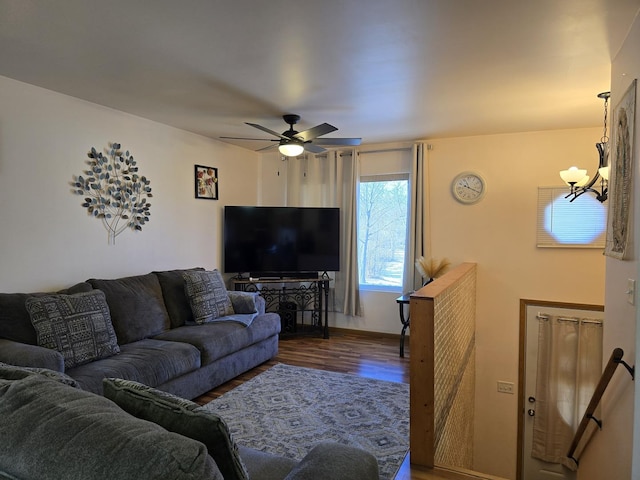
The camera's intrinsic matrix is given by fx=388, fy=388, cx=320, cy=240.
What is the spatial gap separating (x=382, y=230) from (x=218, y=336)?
9.02 feet

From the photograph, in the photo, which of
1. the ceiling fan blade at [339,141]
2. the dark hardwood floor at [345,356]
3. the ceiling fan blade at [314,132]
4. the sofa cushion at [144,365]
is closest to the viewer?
the sofa cushion at [144,365]

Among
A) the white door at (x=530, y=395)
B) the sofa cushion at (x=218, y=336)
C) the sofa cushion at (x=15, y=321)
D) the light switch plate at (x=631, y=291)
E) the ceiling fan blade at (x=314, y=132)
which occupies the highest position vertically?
the ceiling fan blade at (x=314, y=132)

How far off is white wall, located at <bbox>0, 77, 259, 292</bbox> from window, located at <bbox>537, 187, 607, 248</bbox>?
13.6ft

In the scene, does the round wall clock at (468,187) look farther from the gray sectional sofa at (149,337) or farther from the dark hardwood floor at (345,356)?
the gray sectional sofa at (149,337)

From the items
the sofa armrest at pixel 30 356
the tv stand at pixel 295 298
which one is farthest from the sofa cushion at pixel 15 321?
the tv stand at pixel 295 298

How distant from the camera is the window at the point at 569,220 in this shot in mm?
4273

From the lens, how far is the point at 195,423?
1039 millimetres

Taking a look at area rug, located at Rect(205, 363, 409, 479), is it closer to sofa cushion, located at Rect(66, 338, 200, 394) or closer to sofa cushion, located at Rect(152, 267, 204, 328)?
sofa cushion, located at Rect(66, 338, 200, 394)

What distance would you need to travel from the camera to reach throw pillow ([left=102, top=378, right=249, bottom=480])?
40.5 inches

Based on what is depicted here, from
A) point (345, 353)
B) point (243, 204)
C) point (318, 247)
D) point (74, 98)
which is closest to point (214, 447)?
point (74, 98)

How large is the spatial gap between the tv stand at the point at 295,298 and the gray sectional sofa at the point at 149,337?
2.77 ft

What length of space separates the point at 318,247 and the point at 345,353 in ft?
4.72

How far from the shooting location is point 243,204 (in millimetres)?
5652

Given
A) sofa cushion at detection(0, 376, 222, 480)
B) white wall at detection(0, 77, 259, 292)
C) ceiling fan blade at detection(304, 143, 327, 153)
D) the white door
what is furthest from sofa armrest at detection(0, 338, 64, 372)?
the white door
